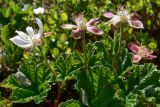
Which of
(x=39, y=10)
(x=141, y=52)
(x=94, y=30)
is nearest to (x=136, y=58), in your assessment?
(x=141, y=52)

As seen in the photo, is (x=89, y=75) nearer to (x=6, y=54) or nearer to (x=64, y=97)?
(x=64, y=97)

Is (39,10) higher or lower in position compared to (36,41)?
lower

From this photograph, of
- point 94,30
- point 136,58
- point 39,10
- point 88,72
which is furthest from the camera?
point 39,10

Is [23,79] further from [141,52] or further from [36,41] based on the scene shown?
[141,52]

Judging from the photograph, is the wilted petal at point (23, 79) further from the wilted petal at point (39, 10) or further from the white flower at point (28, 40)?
the wilted petal at point (39, 10)

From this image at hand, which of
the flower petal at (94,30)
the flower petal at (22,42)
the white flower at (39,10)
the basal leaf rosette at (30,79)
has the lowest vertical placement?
the white flower at (39,10)

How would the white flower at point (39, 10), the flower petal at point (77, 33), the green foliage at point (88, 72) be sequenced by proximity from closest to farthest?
1. the green foliage at point (88, 72)
2. the flower petal at point (77, 33)
3. the white flower at point (39, 10)

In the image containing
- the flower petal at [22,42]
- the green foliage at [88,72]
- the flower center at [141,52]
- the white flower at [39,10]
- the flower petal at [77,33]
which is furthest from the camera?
the white flower at [39,10]

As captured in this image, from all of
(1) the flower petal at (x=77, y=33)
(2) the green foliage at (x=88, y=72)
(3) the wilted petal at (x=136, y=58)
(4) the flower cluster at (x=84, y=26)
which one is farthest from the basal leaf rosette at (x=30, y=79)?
(3) the wilted petal at (x=136, y=58)

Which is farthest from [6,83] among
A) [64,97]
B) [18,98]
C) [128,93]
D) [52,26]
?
[52,26]

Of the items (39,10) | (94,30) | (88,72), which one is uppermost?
(94,30)

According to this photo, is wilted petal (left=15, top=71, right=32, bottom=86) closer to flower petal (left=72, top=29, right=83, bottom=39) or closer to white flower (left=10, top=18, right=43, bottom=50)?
white flower (left=10, top=18, right=43, bottom=50)
